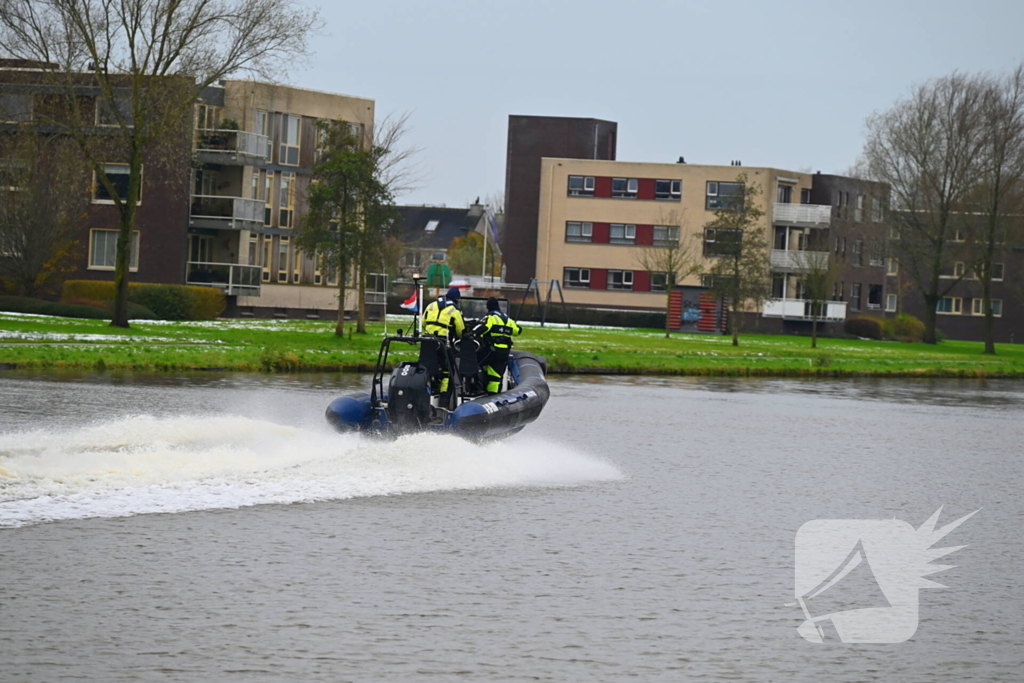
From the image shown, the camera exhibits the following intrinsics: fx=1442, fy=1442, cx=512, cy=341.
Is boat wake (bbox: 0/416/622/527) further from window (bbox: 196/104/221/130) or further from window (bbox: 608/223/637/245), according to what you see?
window (bbox: 608/223/637/245)

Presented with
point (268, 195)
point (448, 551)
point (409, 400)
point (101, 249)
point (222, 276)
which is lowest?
point (448, 551)

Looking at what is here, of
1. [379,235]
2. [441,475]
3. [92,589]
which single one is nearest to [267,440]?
[441,475]

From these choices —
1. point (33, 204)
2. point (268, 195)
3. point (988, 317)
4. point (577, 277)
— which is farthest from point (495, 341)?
point (577, 277)

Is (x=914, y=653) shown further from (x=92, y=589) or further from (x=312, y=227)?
(x=312, y=227)

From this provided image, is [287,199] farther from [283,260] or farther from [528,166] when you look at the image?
[528,166]

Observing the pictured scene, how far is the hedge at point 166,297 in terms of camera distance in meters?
51.8

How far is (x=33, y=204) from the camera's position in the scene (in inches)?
1939

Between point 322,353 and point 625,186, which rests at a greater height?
point 625,186

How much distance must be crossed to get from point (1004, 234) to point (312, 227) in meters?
39.9

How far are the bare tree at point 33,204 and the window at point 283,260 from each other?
1288cm

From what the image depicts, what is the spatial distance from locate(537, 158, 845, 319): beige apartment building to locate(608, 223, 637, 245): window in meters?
0.06

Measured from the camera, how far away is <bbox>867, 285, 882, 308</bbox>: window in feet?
304

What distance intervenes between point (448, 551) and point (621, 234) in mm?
73253

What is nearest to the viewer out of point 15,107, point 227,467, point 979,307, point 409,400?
point 227,467
